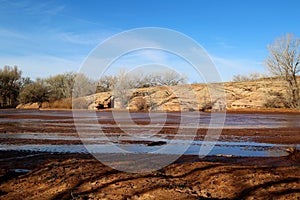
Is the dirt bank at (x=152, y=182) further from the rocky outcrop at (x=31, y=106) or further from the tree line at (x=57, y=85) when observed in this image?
the rocky outcrop at (x=31, y=106)

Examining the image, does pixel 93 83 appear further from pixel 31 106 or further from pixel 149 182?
pixel 149 182

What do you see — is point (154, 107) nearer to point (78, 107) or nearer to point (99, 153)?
point (78, 107)

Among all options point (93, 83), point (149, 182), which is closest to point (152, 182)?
point (149, 182)

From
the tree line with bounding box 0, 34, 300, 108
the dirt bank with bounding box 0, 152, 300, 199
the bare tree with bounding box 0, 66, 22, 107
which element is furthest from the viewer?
the bare tree with bounding box 0, 66, 22, 107

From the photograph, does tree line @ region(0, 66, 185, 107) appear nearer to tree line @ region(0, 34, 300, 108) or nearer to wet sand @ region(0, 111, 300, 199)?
tree line @ region(0, 34, 300, 108)

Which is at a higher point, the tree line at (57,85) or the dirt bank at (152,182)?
the tree line at (57,85)

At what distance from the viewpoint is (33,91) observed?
73.3 m

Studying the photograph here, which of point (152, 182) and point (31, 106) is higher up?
point (31, 106)

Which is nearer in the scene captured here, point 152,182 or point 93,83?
point 152,182

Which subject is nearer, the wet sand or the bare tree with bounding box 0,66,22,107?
the wet sand

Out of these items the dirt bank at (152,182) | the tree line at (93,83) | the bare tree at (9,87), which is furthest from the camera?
the bare tree at (9,87)

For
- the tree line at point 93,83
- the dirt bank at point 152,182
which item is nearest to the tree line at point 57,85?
the tree line at point 93,83

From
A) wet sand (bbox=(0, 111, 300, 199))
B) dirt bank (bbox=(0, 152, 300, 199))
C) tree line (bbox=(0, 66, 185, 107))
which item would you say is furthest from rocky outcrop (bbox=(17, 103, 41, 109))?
dirt bank (bbox=(0, 152, 300, 199))

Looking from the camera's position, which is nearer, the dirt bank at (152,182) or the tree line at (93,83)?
the dirt bank at (152,182)
